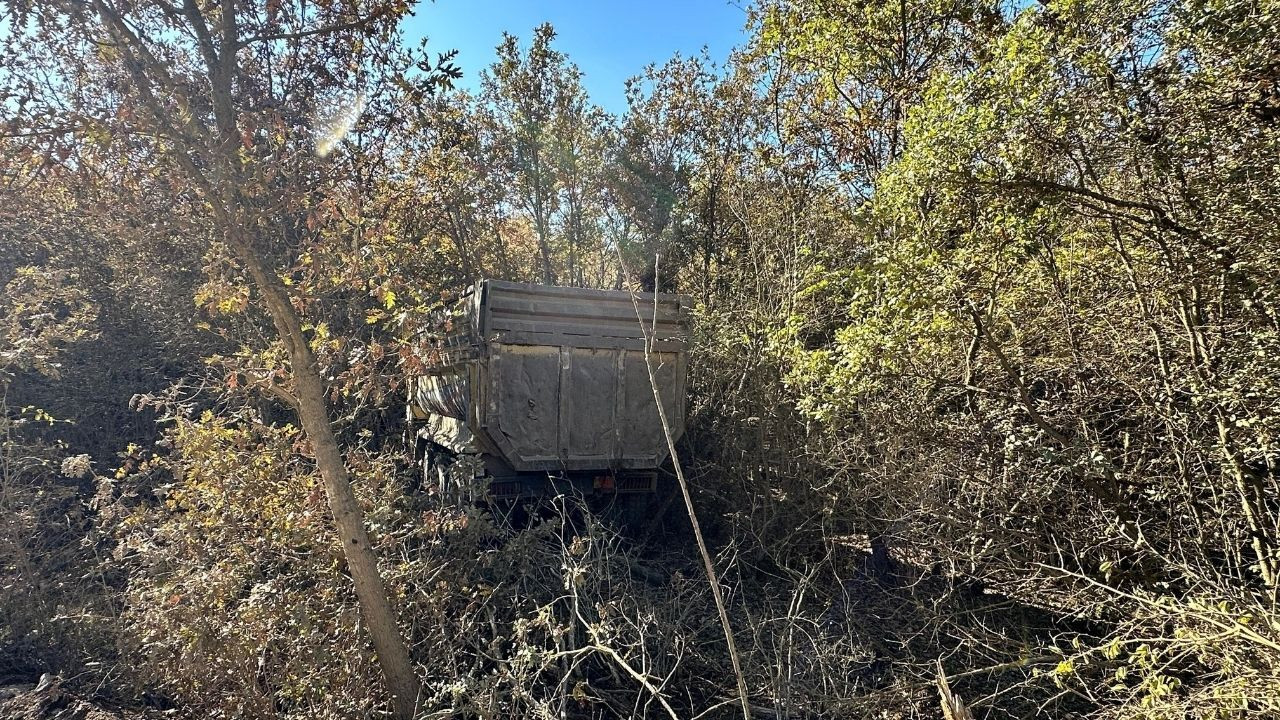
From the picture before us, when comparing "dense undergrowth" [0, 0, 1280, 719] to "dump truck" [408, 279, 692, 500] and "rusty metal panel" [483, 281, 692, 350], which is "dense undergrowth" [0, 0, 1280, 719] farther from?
"rusty metal panel" [483, 281, 692, 350]

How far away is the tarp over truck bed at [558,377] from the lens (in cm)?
540

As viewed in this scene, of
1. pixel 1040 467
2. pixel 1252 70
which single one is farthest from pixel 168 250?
pixel 1252 70

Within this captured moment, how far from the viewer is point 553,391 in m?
5.63

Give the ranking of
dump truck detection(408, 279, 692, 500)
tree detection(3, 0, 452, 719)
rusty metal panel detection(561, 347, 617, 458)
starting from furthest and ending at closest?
rusty metal panel detection(561, 347, 617, 458)
dump truck detection(408, 279, 692, 500)
tree detection(3, 0, 452, 719)

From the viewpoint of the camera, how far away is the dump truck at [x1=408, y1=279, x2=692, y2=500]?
5.39 metres

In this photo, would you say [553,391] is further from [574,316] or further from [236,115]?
[236,115]

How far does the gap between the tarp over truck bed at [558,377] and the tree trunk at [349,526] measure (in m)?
1.70

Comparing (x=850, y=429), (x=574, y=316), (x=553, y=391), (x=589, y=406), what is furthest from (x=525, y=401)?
(x=850, y=429)

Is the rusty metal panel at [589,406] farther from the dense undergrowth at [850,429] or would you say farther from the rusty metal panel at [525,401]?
the dense undergrowth at [850,429]

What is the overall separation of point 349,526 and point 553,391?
2.32 meters

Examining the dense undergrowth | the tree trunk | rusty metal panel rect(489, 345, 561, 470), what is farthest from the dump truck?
the tree trunk

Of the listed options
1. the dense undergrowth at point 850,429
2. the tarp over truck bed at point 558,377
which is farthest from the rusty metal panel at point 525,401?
the dense undergrowth at point 850,429

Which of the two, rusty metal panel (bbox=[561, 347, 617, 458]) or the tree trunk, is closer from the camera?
the tree trunk

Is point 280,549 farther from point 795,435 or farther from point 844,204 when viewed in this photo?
point 844,204
